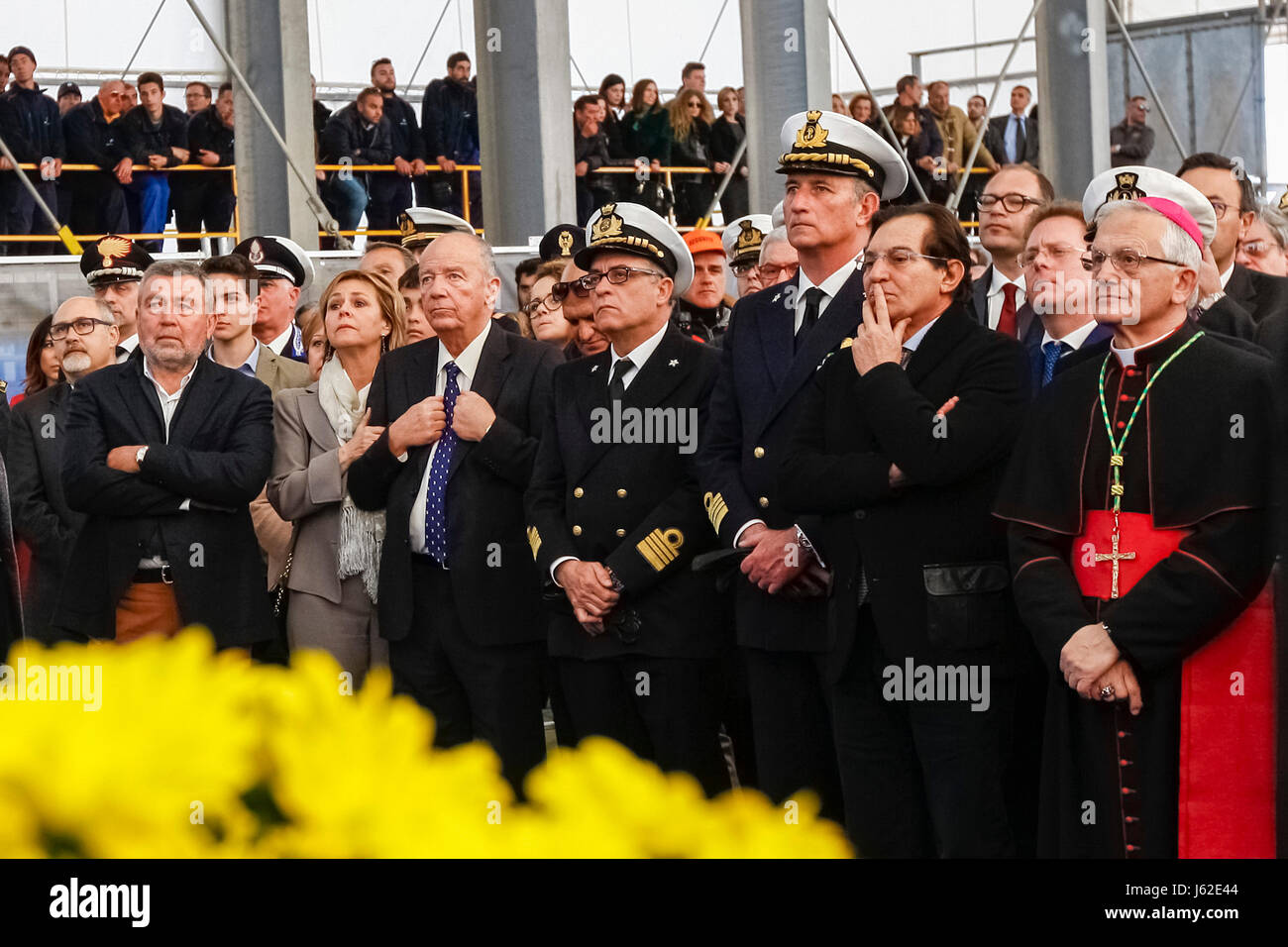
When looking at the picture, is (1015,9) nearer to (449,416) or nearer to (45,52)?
(45,52)

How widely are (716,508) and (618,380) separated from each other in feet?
1.64

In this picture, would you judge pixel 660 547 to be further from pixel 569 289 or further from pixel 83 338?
A: pixel 83 338

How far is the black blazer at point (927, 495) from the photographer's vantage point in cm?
313

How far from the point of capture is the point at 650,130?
12617mm

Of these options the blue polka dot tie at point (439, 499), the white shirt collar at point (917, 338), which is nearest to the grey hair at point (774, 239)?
the blue polka dot tie at point (439, 499)

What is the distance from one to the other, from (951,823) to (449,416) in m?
1.71

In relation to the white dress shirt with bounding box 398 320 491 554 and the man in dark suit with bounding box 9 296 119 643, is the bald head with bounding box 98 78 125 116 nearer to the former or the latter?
the man in dark suit with bounding box 9 296 119 643

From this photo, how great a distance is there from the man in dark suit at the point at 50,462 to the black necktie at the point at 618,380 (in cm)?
153

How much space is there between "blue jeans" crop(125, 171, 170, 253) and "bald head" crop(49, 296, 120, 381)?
6.71 metres

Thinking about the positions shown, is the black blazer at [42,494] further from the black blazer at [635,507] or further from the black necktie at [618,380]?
the black necktie at [618,380]

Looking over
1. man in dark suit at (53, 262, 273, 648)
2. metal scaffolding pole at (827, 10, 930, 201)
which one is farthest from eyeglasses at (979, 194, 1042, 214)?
metal scaffolding pole at (827, 10, 930, 201)

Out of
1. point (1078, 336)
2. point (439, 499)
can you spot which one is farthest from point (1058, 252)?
point (439, 499)

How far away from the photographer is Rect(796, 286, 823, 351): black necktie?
11.9 feet
